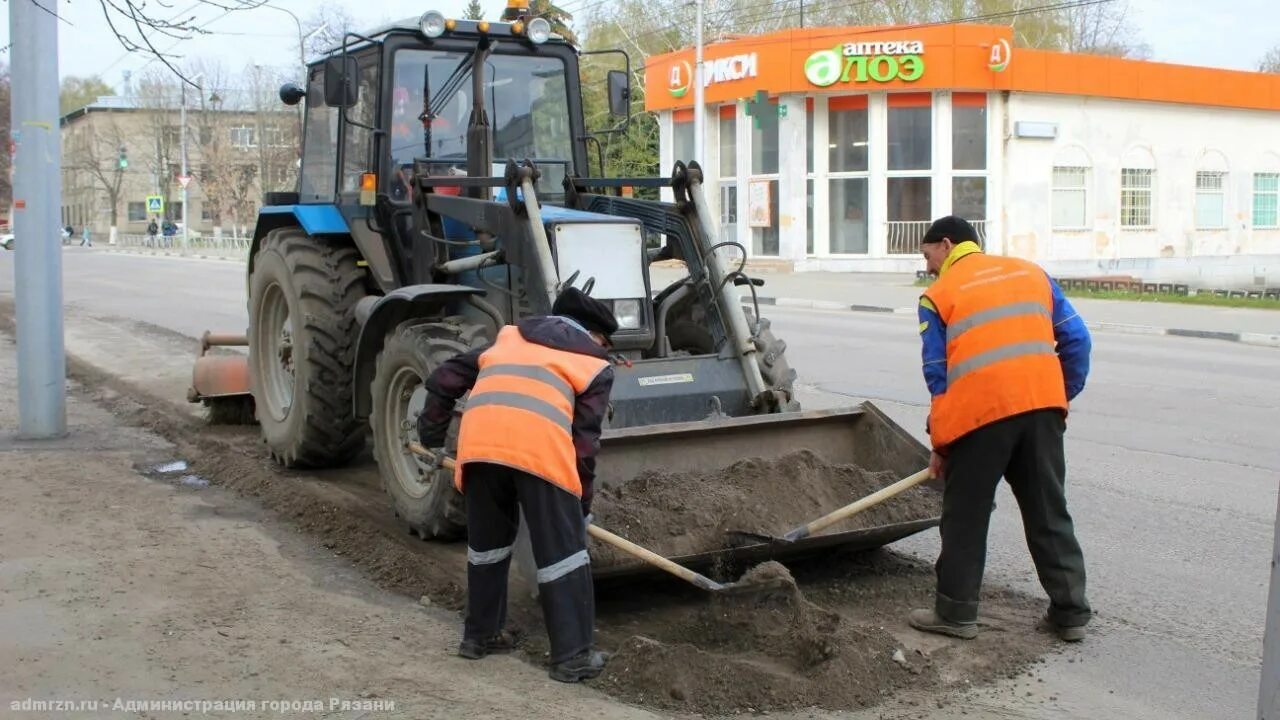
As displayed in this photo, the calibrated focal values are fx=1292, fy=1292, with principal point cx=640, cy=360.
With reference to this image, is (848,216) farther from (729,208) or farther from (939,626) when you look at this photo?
(939,626)

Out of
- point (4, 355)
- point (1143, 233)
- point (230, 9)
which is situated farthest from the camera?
point (1143, 233)

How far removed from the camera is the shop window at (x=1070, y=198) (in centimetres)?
3488

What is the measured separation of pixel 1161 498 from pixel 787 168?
2708cm

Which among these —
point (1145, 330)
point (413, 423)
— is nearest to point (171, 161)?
point (1145, 330)

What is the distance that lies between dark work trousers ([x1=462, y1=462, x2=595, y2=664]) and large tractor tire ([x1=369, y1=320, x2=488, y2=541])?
103 centimetres

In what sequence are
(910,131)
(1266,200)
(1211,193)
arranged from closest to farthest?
(910,131) → (1211,193) → (1266,200)

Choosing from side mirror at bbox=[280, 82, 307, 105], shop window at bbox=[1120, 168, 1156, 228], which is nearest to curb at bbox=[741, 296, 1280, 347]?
side mirror at bbox=[280, 82, 307, 105]

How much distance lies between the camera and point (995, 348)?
17.3ft

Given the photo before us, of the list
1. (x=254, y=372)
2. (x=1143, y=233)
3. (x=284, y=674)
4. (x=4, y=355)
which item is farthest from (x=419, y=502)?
(x=1143, y=233)

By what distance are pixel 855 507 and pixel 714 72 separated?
30.9 meters

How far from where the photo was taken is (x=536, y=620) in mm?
5676

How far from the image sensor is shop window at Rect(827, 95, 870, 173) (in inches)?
1335

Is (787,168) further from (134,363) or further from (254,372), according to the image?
(254,372)

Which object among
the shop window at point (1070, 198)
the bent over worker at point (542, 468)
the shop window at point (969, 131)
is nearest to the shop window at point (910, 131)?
the shop window at point (969, 131)
